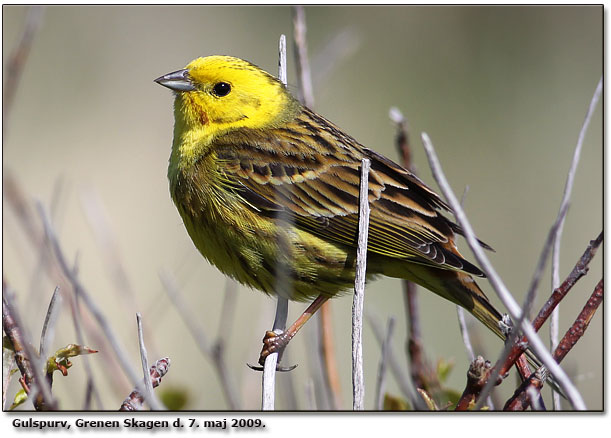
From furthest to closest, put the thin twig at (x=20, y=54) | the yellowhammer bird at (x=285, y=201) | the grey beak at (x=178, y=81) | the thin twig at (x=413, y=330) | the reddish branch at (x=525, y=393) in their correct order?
the grey beak at (x=178, y=81)
the yellowhammer bird at (x=285, y=201)
the thin twig at (x=413, y=330)
the thin twig at (x=20, y=54)
the reddish branch at (x=525, y=393)

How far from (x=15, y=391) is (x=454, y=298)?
71.7 inches

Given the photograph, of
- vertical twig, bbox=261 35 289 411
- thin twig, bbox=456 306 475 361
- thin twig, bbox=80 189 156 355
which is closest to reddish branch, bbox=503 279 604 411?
thin twig, bbox=456 306 475 361

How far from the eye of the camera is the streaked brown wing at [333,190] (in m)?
3.45

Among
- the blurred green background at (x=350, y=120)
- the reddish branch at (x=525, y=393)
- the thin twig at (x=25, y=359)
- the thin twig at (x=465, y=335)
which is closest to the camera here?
the thin twig at (x=25, y=359)

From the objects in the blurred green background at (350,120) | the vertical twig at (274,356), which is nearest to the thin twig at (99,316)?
the vertical twig at (274,356)

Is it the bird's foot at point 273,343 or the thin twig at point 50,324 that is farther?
the bird's foot at point 273,343

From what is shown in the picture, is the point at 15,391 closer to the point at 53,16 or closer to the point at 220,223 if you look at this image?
Answer: the point at 220,223

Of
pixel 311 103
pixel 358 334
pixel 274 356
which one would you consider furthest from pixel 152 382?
pixel 311 103

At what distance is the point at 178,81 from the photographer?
12.2ft

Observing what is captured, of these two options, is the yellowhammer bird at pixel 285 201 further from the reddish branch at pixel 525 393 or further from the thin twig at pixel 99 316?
the thin twig at pixel 99 316

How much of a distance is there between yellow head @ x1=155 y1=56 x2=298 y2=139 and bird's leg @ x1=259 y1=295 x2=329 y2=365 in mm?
917

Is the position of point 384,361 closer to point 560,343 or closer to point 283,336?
point 560,343

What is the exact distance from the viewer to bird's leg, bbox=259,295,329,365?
3.40 m

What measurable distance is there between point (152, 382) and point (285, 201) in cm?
144
